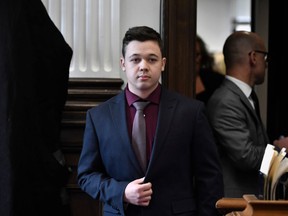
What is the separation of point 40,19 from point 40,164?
65 cm

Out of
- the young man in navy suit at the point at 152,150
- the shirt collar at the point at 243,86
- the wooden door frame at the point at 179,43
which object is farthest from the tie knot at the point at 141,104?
the shirt collar at the point at 243,86

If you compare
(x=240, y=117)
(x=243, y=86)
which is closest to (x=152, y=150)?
(x=240, y=117)

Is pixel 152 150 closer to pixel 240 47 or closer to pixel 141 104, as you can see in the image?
pixel 141 104

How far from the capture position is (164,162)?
2760mm

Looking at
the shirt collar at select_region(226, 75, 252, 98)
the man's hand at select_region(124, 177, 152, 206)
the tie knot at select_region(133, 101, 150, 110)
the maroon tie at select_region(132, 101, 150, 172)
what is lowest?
the man's hand at select_region(124, 177, 152, 206)

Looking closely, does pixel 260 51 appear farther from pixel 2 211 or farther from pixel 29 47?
pixel 2 211

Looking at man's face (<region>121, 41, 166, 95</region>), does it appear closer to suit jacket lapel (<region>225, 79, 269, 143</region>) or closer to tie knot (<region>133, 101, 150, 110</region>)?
tie knot (<region>133, 101, 150, 110</region>)

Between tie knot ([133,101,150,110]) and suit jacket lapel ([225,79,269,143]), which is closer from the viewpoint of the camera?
tie knot ([133,101,150,110])

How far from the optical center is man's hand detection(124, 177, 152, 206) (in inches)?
104

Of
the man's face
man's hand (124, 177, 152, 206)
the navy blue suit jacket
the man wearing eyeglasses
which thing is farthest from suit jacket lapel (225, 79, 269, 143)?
man's hand (124, 177, 152, 206)

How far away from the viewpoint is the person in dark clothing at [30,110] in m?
2.93

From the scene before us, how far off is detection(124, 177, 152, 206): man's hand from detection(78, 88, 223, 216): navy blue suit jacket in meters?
0.04

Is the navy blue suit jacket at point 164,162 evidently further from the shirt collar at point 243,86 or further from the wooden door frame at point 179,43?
the shirt collar at point 243,86

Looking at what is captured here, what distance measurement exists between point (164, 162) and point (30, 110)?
0.65 meters
